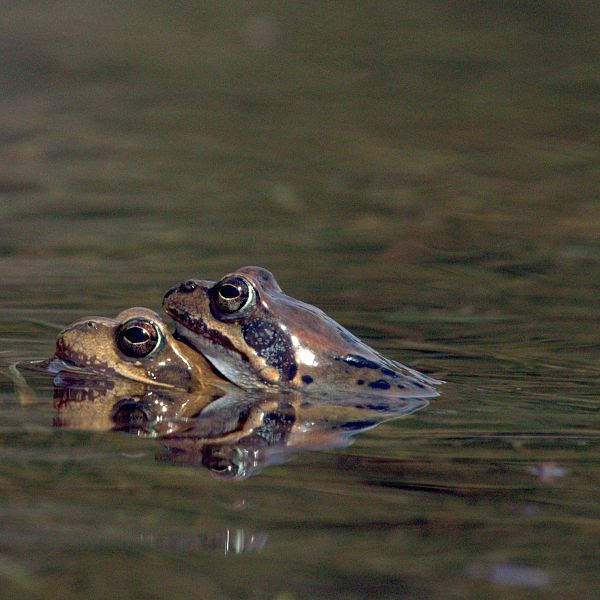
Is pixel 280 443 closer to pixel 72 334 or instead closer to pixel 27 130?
pixel 72 334

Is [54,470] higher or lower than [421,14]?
lower

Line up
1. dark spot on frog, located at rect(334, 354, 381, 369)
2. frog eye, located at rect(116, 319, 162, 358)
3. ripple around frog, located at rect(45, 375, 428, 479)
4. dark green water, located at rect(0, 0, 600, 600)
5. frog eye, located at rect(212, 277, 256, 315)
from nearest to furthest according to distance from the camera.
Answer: dark green water, located at rect(0, 0, 600, 600) < ripple around frog, located at rect(45, 375, 428, 479) < frog eye, located at rect(212, 277, 256, 315) < frog eye, located at rect(116, 319, 162, 358) < dark spot on frog, located at rect(334, 354, 381, 369)

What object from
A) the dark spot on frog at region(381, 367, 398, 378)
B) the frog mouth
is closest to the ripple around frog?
the frog mouth

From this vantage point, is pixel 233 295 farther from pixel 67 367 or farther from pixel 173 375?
pixel 67 367

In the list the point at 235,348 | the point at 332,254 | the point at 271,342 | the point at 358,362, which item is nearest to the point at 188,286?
the point at 235,348

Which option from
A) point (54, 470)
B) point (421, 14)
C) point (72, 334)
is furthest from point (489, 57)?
point (54, 470)

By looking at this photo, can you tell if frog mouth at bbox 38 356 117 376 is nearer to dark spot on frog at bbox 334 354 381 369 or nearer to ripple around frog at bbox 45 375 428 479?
ripple around frog at bbox 45 375 428 479
